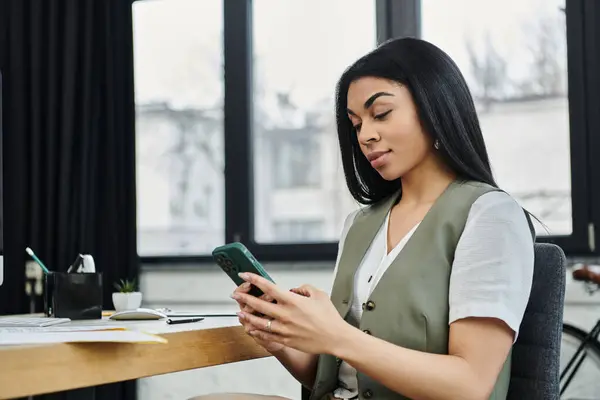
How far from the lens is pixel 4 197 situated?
11.2 feet

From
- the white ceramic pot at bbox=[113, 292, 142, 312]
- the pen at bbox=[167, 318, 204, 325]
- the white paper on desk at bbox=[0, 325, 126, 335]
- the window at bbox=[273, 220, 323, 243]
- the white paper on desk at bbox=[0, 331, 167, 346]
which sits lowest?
the white ceramic pot at bbox=[113, 292, 142, 312]

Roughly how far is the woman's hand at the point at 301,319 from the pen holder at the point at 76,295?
1.85ft

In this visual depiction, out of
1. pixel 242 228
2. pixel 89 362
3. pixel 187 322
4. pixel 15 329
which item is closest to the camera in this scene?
pixel 89 362

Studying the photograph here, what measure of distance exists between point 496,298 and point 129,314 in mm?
718

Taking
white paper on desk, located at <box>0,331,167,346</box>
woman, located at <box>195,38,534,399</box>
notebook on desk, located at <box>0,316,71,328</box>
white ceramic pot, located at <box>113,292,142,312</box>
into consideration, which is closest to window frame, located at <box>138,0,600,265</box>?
white ceramic pot, located at <box>113,292,142,312</box>

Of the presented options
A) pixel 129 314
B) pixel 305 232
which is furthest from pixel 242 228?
pixel 129 314

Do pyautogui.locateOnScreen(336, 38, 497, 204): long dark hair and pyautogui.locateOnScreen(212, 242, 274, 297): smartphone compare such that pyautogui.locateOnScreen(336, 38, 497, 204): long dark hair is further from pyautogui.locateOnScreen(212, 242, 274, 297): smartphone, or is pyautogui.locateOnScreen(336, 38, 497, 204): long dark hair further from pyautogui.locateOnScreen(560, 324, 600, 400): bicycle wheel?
pyautogui.locateOnScreen(560, 324, 600, 400): bicycle wheel

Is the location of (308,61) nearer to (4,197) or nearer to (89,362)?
(4,197)

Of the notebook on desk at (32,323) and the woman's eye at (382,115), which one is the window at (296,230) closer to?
the notebook on desk at (32,323)

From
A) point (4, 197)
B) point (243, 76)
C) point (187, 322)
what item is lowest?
point (187, 322)

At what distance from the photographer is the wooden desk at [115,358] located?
1.03 m

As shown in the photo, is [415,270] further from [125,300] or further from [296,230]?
[296,230]

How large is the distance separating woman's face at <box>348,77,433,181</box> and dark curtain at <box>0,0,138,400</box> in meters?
2.22

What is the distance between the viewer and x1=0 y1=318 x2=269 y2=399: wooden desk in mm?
1028
